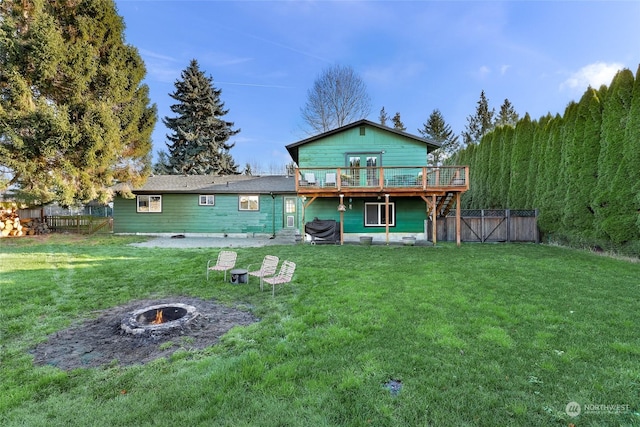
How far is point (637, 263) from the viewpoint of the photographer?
816 cm

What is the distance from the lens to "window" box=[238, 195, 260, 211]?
16.8 meters

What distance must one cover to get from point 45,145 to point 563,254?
2178 centimetres

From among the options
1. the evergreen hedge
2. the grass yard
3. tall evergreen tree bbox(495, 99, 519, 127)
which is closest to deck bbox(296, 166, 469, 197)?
the evergreen hedge

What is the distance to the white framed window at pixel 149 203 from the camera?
1670 cm

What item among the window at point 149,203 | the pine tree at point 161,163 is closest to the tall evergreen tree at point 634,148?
the window at point 149,203

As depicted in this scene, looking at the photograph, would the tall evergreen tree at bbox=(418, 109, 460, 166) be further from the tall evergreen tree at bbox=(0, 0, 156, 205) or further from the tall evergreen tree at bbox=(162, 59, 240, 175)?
the tall evergreen tree at bbox=(0, 0, 156, 205)

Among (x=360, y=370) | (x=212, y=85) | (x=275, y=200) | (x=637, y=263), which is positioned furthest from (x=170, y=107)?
(x=637, y=263)

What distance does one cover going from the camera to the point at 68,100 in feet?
46.0

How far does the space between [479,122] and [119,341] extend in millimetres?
40516

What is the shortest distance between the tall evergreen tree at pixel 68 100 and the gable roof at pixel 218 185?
1179mm

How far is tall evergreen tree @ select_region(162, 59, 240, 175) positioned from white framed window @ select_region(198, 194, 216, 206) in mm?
10155

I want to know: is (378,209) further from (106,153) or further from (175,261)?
(106,153)

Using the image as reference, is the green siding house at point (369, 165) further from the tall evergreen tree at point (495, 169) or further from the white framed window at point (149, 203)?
the white framed window at point (149, 203)

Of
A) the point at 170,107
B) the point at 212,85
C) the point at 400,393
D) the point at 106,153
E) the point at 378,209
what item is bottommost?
the point at 400,393
